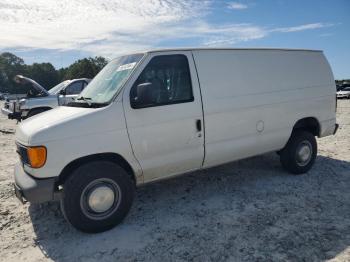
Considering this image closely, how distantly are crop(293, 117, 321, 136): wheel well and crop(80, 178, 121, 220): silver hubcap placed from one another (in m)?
3.46

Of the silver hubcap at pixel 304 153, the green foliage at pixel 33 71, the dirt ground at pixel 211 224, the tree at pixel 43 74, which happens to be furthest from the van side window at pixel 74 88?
the tree at pixel 43 74

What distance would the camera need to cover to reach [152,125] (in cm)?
412

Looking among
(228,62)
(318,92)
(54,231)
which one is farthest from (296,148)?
(54,231)

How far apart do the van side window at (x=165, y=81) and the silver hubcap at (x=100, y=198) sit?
102 cm

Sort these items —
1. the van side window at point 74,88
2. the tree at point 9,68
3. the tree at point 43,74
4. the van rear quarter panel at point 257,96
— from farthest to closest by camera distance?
the tree at point 43,74, the tree at point 9,68, the van side window at point 74,88, the van rear quarter panel at point 257,96

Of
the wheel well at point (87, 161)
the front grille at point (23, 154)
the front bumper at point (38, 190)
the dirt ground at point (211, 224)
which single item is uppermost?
the front grille at point (23, 154)

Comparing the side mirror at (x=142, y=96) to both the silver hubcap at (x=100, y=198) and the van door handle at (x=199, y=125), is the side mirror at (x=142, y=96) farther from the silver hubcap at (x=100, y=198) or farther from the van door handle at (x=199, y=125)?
the silver hubcap at (x=100, y=198)

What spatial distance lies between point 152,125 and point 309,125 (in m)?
3.41

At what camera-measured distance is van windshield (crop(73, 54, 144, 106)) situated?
13.6ft

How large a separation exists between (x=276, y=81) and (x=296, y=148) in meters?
1.29

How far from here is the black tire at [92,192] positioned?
12.3ft

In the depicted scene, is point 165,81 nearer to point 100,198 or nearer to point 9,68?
point 100,198

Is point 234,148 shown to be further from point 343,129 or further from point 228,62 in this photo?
point 343,129

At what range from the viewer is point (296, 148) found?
577cm
